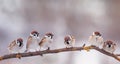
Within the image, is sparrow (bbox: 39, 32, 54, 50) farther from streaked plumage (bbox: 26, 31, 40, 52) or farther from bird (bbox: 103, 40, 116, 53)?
bird (bbox: 103, 40, 116, 53)

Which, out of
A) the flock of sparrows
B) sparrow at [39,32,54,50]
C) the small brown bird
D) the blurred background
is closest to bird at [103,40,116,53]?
the flock of sparrows

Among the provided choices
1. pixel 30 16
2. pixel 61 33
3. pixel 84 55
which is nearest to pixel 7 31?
pixel 30 16

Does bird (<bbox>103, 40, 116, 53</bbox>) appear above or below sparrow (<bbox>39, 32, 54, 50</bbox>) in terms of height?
below

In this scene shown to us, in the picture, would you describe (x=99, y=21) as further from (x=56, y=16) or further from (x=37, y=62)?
(x=37, y=62)

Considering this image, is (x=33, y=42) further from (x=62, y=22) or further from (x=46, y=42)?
(x=62, y=22)

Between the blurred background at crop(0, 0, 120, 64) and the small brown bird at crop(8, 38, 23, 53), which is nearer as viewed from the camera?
the small brown bird at crop(8, 38, 23, 53)
